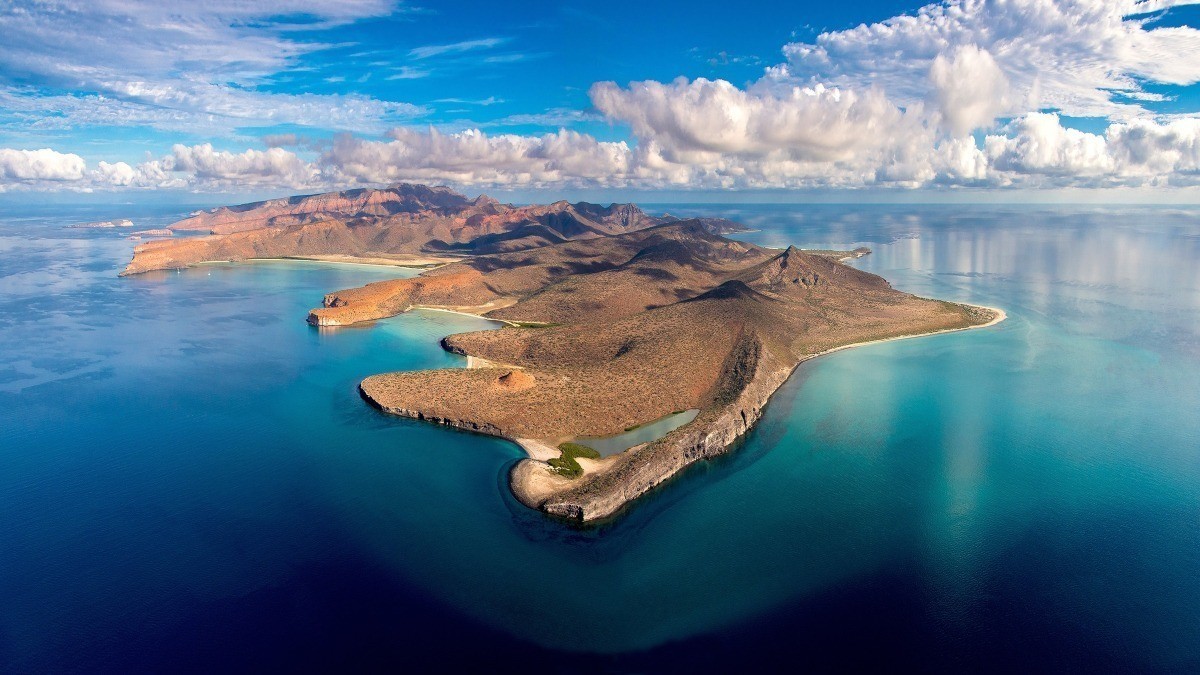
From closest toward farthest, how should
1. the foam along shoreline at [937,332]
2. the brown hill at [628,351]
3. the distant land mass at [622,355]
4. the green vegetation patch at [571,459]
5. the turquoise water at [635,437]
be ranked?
1. the green vegetation patch at [571,459]
2. the distant land mass at [622,355]
3. the brown hill at [628,351]
4. the turquoise water at [635,437]
5. the foam along shoreline at [937,332]

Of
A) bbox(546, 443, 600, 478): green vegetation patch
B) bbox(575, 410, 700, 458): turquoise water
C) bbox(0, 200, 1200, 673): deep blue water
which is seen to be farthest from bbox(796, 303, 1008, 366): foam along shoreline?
bbox(546, 443, 600, 478): green vegetation patch

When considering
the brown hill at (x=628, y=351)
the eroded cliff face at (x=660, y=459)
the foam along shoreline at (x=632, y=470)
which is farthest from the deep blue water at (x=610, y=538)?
the brown hill at (x=628, y=351)

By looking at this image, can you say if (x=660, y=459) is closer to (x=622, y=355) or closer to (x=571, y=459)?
(x=571, y=459)

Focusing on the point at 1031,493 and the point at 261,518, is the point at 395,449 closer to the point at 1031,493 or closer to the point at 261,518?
the point at 261,518

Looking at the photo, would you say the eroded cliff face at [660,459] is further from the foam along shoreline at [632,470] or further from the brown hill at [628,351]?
the brown hill at [628,351]

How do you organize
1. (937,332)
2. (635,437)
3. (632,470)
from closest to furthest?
1. (632,470)
2. (635,437)
3. (937,332)

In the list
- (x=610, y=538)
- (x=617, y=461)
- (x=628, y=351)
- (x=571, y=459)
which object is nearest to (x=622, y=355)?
(x=628, y=351)
